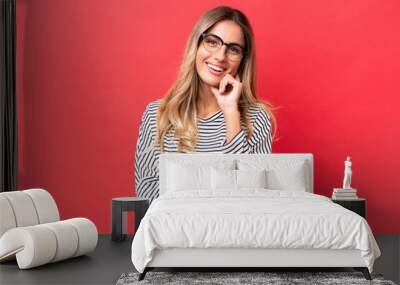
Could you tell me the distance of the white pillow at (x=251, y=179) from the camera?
6395 millimetres

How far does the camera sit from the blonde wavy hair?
23.3 feet

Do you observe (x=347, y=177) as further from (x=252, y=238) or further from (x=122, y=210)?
(x=252, y=238)

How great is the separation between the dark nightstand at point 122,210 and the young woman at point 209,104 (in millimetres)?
427

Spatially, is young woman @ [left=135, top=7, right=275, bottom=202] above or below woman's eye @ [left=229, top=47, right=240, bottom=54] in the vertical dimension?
below

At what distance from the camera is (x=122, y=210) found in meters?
6.75

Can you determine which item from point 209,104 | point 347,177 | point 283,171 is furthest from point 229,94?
point 347,177

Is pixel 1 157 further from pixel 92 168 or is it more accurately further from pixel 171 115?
pixel 171 115

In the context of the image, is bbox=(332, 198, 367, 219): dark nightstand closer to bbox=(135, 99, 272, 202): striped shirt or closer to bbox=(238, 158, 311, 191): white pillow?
bbox=(238, 158, 311, 191): white pillow

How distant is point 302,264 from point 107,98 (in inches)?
128

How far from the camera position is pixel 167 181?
6.70 metres

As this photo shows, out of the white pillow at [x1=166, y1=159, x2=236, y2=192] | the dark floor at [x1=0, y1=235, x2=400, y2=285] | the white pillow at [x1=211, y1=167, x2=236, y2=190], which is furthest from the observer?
the white pillow at [x1=166, y1=159, x2=236, y2=192]

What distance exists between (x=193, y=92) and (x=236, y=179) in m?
1.20

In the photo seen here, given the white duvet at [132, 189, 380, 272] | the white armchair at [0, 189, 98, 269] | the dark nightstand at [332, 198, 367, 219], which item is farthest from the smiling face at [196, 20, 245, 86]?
the white duvet at [132, 189, 380, 272]

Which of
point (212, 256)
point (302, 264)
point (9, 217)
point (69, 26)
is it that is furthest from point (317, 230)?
point (69, 26)
